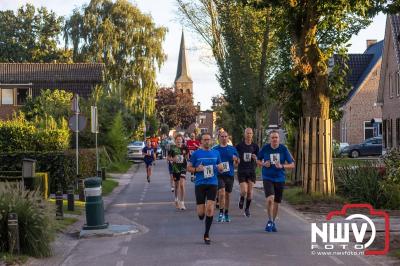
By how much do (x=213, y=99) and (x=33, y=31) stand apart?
2624 centimetres

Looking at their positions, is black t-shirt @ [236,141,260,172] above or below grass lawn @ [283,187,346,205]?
above

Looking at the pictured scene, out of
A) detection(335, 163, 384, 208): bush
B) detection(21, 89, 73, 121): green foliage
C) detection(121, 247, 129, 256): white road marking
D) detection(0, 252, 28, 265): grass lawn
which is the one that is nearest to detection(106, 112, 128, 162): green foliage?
detection(21, 89, 73, 121): green foliage

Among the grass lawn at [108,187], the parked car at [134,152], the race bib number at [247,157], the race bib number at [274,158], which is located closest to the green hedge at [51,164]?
the grass lawn at [108,187]

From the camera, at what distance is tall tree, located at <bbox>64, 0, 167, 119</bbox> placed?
55.7 metres

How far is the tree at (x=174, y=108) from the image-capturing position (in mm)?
105938

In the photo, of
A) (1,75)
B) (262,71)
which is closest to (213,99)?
(1,75)

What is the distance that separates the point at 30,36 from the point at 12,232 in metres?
74.4

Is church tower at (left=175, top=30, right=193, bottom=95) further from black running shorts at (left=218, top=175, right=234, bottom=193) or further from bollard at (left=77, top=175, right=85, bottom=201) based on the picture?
black running shorts at (left=218, top=175, right=234, bottom=193)

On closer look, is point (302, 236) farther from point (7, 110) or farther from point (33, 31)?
point (33, 31)

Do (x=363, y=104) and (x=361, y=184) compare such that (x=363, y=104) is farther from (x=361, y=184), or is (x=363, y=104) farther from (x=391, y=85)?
(x=361, y=184)

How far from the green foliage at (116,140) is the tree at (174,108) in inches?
2487

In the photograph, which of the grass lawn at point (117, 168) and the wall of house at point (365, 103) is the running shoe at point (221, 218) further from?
the wall of house at point (365, 103)

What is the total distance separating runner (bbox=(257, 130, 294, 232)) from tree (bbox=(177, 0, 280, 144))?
20.2 metres

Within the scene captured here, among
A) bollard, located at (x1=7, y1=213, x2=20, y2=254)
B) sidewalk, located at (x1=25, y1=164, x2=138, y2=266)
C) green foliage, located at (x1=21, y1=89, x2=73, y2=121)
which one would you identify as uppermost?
green foliage, located at (x1=21, y1=89, x2=73, y2=121)
